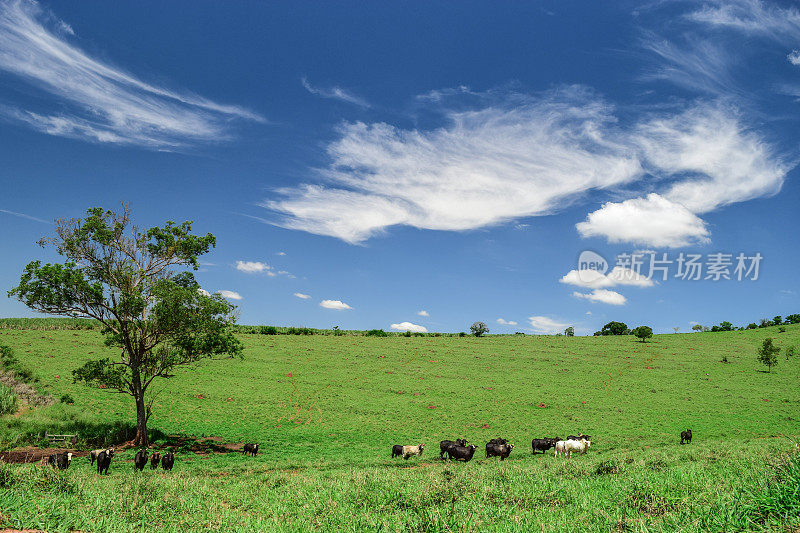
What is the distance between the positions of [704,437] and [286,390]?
45.5 metres

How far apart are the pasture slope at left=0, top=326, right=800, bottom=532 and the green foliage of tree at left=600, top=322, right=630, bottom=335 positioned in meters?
16.8

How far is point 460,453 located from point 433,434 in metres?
10.7

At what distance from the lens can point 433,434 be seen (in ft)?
119

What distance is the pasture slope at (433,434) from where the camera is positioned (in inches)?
323

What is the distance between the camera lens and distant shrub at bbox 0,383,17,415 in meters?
32.0

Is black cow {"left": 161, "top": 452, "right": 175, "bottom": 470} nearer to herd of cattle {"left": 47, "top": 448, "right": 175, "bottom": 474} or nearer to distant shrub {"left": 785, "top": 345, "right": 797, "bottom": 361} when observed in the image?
herd of cattle {"left": 47, "top": 448, "right": 175, "bottom": 474}

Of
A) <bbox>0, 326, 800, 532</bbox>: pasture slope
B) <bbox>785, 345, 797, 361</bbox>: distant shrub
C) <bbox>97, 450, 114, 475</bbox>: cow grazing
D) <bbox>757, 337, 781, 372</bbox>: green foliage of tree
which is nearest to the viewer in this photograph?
<bbox>0, 326, 800, 532</bbox>: pasture slope

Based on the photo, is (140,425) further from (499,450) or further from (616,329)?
(616,329)

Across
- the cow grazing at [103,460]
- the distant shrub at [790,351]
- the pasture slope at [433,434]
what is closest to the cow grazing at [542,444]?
the pasture slope at [433,434]

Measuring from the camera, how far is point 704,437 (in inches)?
1388

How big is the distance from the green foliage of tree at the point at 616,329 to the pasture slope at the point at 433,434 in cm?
1684

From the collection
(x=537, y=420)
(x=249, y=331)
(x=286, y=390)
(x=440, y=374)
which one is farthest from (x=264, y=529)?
(x=249, y=331)

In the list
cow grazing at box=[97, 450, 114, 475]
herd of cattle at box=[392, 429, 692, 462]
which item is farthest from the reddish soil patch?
herd of cattle at box=[392, 429, 692, 462]

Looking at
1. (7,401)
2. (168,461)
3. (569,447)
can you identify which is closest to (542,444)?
(569,447)
